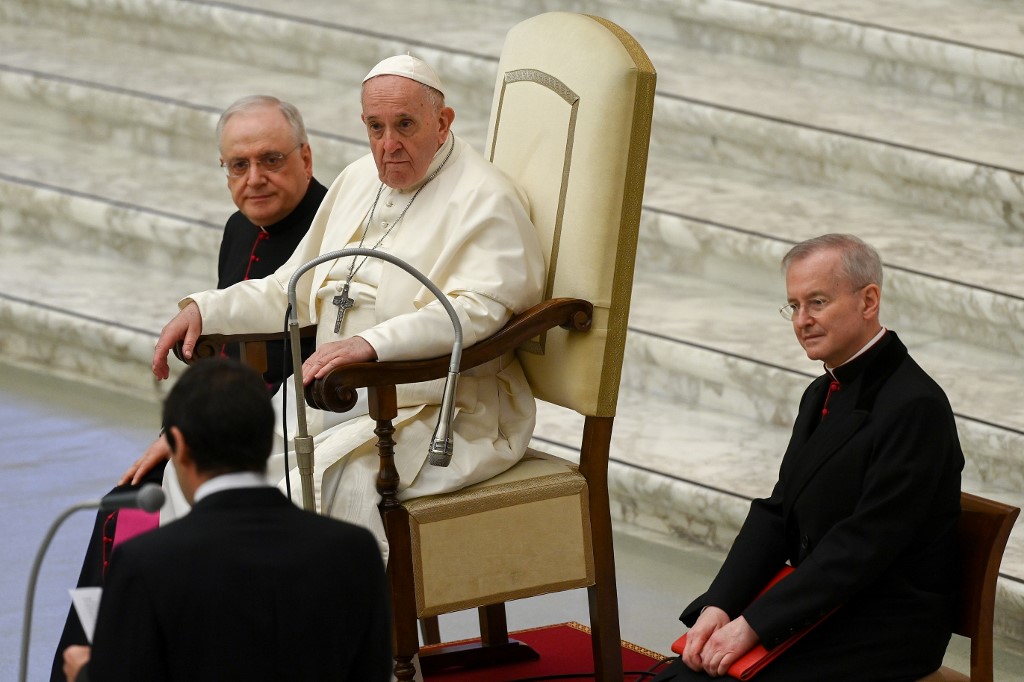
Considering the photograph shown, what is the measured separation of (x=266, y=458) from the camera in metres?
2.15

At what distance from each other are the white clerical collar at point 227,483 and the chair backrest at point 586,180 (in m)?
1.48

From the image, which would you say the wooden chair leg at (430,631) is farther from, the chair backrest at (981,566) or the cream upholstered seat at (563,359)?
the chair backrest at (981,566)

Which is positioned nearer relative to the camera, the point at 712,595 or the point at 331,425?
the point at 712,595

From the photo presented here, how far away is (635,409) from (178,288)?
2.14 m

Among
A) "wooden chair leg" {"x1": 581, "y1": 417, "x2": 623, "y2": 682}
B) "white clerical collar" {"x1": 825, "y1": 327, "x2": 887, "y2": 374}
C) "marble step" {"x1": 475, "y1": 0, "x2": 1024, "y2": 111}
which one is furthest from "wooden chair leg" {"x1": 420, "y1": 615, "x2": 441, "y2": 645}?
"marble step" {"x1": 475, "y1": 0, "x2": 1024, "y2": 111}

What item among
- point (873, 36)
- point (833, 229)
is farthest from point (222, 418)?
point (873, 36)

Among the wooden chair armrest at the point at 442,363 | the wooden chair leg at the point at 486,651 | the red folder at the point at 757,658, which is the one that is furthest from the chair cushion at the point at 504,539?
the red folder at the point at 757,658

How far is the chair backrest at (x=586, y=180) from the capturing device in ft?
11.3

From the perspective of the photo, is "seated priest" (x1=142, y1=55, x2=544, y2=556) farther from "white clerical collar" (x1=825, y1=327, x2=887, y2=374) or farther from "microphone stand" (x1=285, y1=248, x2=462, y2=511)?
"white clerical collar" (x1=825, y1=327, x2=887, y2=374)

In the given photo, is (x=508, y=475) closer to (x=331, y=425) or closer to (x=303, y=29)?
(x=331, y=425)

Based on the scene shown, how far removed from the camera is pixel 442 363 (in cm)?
330

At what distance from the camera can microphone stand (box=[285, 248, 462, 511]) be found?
2.88 meters

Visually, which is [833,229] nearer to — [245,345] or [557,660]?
[557,660]

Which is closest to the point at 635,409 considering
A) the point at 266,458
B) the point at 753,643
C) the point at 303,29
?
the point at 753,643
